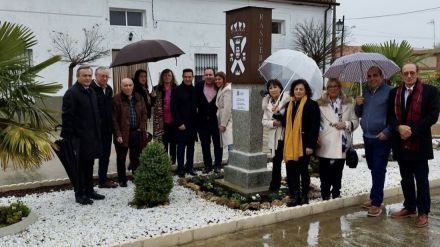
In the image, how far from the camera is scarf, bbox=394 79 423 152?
484cm

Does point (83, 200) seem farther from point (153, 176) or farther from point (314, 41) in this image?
point (314, 41)

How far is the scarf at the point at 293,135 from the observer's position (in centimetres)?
552

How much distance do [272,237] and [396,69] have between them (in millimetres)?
2682

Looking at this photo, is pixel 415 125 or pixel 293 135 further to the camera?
pixel 293 135

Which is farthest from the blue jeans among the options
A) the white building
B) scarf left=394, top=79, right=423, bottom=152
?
the white building

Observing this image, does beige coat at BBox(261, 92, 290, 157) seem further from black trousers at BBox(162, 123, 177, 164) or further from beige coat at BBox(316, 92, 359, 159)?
black trousers at BBox(162, 123, 177, 164)

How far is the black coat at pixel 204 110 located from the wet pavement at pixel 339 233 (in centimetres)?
265

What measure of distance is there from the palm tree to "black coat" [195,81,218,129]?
9.63 feet

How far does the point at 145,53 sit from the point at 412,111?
407 cm

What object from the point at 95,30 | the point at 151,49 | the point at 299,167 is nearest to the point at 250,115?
the point at 299,167

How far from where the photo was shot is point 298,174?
5793 mm

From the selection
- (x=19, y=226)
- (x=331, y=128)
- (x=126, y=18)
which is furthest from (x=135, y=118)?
(x=126, y=18)

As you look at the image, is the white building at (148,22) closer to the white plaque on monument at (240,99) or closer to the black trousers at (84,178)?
the black trousers at (84,178)

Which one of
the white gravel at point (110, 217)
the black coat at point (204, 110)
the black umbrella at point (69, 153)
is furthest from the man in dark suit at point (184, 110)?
the black umbrella at point (69, 153)
